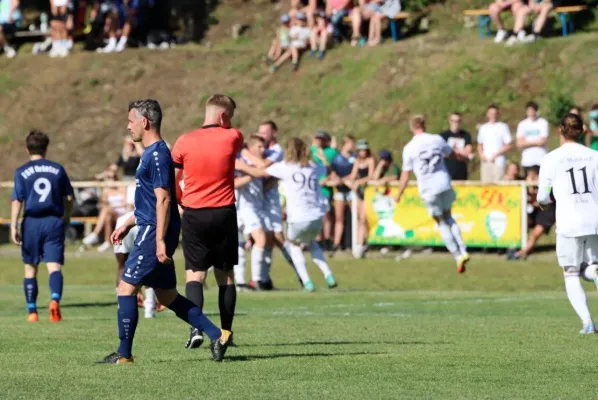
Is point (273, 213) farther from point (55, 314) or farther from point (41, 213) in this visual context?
point (55, 314)

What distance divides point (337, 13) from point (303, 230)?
52.3ft

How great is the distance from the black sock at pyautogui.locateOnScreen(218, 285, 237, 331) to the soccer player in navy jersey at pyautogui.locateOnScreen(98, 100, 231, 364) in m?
0.75

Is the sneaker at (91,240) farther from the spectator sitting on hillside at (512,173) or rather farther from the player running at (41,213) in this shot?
the player running at (41,213)

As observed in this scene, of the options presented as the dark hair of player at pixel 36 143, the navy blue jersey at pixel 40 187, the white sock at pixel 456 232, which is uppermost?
the dark hair of player at pixel 36 143

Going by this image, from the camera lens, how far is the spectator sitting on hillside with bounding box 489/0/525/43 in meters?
31.2

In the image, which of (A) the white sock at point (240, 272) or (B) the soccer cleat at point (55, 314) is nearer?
(B) the soccer cleat at point (55, 314)

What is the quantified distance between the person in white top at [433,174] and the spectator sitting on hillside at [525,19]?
11.3 meters

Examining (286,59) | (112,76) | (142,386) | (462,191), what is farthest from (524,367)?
(112,76)

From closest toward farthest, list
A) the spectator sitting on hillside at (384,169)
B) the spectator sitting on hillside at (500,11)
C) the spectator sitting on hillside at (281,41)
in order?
the spectator sitting on hillside at (384,169)
the spectator sitting on hillside at (500,11)
the spectator sitting on hillside at (281,41)

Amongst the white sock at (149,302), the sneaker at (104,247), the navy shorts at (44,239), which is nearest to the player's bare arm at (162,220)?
the white sock at (149,302)

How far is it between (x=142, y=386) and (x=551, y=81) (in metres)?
22.0

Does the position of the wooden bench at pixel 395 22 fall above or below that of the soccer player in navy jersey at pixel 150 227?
above

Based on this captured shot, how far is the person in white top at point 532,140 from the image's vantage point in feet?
82.1

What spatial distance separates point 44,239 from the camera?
1580 cm
